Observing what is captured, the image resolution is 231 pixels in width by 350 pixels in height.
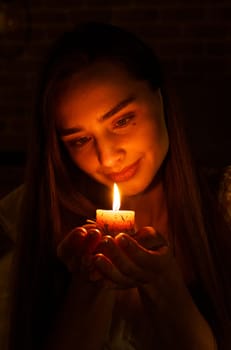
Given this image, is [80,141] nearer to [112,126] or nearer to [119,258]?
[112,126]

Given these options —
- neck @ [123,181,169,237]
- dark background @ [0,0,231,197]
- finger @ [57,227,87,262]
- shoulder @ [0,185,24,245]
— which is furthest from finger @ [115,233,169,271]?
dark background @ [0,0,231,197]

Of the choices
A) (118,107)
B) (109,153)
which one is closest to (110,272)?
(109,153)

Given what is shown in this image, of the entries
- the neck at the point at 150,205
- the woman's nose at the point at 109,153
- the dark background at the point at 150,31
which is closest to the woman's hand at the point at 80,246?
the woman's nose at the point at 109,153

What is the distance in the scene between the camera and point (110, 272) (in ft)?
4.30

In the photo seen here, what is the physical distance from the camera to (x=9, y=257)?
2201 millimetres

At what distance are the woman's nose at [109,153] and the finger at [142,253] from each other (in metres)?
0.41

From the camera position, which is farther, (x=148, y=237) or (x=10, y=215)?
(x=10, y=215)

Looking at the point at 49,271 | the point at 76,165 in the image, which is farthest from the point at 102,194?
the point at 49,271

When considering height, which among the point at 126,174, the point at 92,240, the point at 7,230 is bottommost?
the point at 7,230

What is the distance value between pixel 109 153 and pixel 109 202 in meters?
0.38

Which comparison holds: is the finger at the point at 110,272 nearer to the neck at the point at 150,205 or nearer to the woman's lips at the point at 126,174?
the woman's lips at the point at 126,174

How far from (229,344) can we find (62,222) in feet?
2.28

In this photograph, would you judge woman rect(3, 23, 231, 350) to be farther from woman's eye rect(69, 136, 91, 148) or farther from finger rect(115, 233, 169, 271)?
finger rect(115, 233, 169, 271)

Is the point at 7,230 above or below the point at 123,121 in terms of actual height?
below
